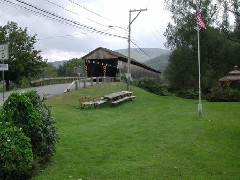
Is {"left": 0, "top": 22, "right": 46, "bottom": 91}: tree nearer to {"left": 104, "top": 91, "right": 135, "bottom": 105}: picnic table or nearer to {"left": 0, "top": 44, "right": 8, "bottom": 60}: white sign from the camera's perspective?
{"left": 104, "top": 91, "right": 135, "bottom": 105}: picnic table

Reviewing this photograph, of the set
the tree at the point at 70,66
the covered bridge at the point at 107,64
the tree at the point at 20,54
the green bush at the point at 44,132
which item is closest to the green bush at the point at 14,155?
the green bush at the point at 44,132

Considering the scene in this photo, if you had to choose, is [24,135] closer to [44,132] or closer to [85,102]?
[44,132]

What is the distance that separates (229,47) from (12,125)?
40.6 metres

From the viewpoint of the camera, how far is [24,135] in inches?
331

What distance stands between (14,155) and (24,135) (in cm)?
83

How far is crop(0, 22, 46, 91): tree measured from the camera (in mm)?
43156

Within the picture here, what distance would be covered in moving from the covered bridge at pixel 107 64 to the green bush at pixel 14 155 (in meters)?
40.1

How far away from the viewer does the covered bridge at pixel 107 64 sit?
5244 cm

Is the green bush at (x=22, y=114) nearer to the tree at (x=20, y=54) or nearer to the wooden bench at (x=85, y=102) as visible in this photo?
the wooden bench at (x=85, y=102)

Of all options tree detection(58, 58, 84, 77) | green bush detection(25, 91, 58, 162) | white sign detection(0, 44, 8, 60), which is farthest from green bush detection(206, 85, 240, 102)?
tree detection(58, 58, 84, 77)

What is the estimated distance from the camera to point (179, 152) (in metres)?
10.7

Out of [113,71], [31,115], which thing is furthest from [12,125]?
[113,71]

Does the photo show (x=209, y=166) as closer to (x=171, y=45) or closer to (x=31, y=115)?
(x=31, y=115)

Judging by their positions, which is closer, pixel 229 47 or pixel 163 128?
pixel 163 128
